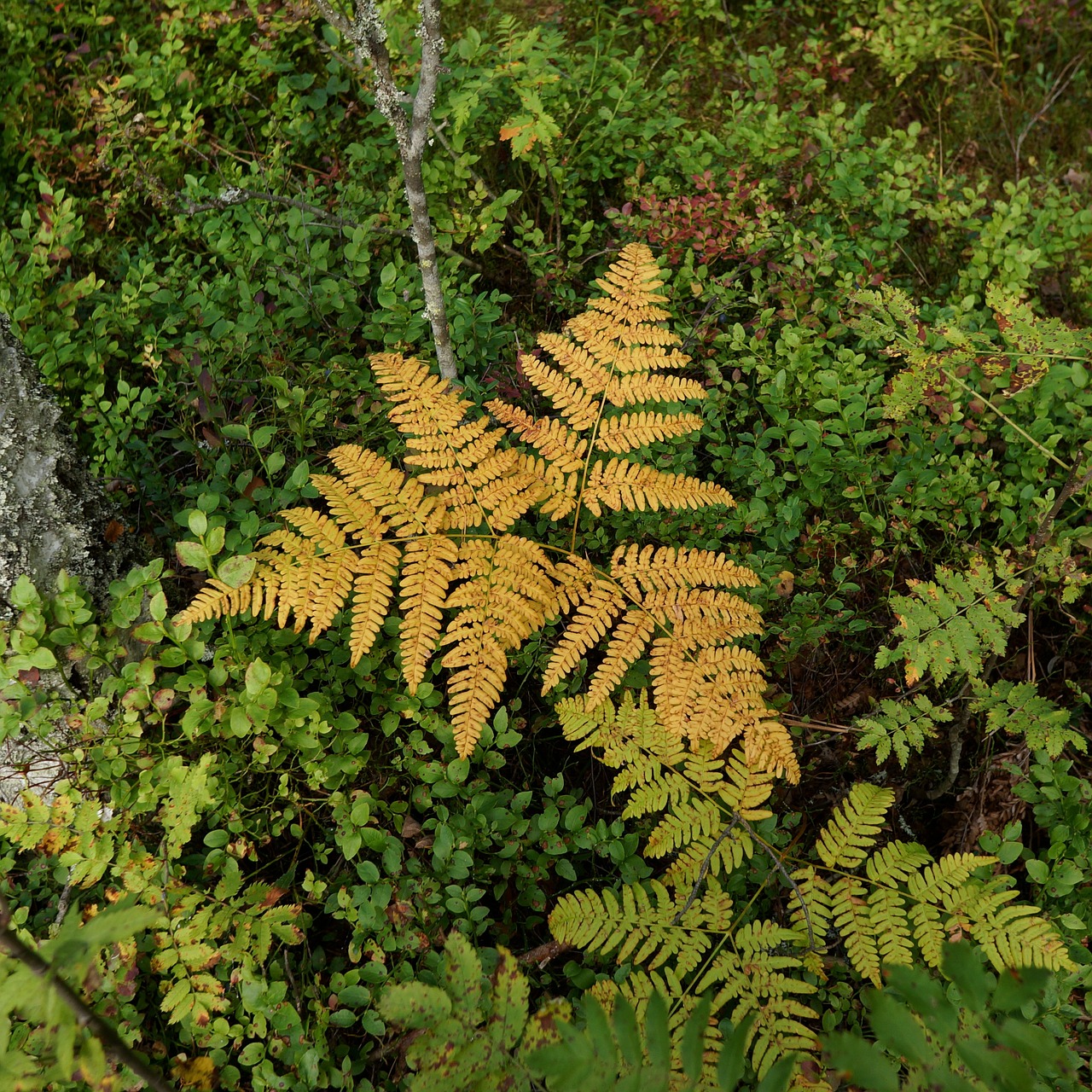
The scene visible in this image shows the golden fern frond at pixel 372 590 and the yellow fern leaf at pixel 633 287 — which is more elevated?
the yellow fern leaf at pixel 633 287

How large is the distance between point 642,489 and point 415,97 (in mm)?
1544

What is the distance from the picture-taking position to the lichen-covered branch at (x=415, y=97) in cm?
259

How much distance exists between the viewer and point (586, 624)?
108 inches

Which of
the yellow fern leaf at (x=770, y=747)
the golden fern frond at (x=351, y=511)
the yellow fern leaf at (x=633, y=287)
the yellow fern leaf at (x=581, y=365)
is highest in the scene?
the yellow fern leaf at (x=633, y=287)

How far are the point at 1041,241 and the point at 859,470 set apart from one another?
167cm

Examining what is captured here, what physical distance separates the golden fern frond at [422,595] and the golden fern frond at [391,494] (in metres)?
0.07

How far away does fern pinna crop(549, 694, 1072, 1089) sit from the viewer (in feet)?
7.92

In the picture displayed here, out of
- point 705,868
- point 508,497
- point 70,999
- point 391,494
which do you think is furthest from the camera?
point 508,497

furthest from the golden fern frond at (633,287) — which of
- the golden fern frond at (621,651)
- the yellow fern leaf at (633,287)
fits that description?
the golden fern frond at (621,651)

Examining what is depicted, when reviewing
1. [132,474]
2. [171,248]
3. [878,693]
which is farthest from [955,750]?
[171,248]

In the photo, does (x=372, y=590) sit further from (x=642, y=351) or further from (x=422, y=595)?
(x=642, y=351)

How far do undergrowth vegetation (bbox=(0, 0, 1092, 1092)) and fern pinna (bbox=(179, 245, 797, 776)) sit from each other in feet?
0.06

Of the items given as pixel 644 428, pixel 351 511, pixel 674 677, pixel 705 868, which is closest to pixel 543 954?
pixel 705 868

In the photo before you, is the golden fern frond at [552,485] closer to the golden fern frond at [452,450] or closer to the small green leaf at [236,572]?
the golden fern frond at [452,450]
